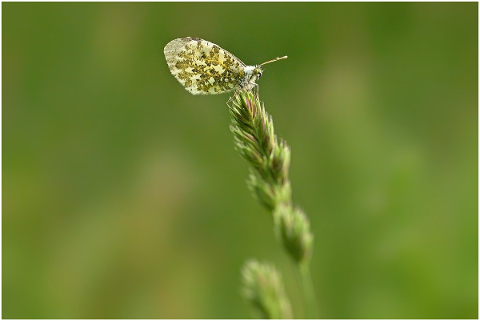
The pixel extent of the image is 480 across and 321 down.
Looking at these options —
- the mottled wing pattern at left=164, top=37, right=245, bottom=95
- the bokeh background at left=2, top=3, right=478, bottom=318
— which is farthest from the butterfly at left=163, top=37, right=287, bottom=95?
the bokeh background at left=2, top=3, right=478, bottom=318

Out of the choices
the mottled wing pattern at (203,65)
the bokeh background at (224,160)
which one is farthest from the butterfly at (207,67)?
the bokeh background at (224,160)

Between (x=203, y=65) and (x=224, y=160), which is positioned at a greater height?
(x=203, y=65)

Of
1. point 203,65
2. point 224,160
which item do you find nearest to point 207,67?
point 203,65

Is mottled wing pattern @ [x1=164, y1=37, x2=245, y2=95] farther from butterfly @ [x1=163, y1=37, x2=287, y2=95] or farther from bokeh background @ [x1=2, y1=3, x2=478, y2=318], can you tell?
bokeh background @ [x1=2, y1=3, x2=478, y2=318]

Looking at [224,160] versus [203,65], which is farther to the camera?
[224,160]

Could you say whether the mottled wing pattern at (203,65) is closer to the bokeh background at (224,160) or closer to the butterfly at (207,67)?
the butterfly at (207,67)

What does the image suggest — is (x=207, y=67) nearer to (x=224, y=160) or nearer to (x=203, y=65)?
(x=203, y=65)
